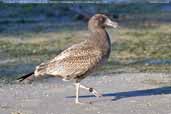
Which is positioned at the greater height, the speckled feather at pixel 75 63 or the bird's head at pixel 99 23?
the bird's head at pixel 99 23

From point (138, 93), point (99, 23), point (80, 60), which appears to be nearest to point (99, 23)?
point (99, 23)

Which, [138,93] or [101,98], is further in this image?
[138,93]

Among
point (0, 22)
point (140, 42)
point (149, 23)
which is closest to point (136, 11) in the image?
point (149, 23)

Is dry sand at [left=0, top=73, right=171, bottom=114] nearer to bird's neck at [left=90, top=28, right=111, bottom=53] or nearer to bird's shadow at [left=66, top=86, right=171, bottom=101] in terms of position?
bird's shadow at [left=66, top=86, right=171, bottom=101]

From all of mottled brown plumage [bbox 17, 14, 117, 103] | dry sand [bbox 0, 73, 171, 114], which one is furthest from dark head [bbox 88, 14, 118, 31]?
dry sand [bbox 0, 73, 171, 114]

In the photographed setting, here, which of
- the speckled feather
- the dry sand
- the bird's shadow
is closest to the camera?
the dry sand

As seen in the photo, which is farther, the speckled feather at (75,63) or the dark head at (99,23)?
the dark head at (99,23)

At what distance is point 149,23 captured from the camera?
82.5 feet

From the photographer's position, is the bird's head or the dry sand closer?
the dry sand

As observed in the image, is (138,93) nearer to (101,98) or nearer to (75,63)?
(101,98)

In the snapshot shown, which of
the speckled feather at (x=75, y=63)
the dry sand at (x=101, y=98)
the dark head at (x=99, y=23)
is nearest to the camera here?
the dry sand at (x=101, y=98)

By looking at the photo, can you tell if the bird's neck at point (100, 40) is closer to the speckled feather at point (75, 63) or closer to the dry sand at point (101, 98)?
the speckled feather at point (75, 63)

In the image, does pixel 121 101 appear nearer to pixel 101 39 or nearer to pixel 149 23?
pixel 101 39

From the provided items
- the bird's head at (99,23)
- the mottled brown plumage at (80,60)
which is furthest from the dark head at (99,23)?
the mottled brown plumage at (80,60)
